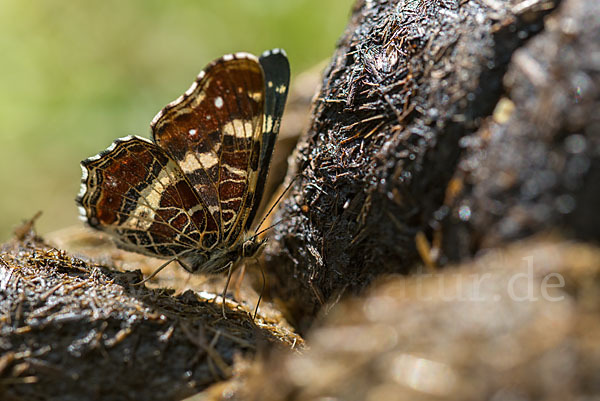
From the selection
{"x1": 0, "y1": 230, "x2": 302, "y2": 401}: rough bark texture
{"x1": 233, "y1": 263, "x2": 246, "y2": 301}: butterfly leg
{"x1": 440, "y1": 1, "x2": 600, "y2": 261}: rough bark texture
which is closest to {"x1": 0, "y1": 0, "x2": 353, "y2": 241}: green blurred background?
{"x1": 233, "y1": 263, "x2": 246, "y2": 301}: butterfly leg

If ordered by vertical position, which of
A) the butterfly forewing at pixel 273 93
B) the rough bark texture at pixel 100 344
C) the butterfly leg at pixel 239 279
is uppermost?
the butterfly forewing at pixel 273 93

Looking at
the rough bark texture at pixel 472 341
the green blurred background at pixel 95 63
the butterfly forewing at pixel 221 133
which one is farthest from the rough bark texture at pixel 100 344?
the green blurred background at pixel 95 63

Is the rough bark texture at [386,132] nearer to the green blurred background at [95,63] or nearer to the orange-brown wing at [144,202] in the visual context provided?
the orange-brown wing at [144,202]

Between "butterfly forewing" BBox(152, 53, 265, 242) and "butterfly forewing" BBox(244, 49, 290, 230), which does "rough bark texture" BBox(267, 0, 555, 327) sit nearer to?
"butterfly forewing" BBox(244, 49, 290, 230)

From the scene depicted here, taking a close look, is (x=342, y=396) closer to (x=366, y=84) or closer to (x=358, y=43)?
(x=366, y=84)

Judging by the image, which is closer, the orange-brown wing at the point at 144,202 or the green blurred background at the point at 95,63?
the orange-brown wing at the point at 144,202

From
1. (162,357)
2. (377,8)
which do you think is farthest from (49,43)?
(162,357)
